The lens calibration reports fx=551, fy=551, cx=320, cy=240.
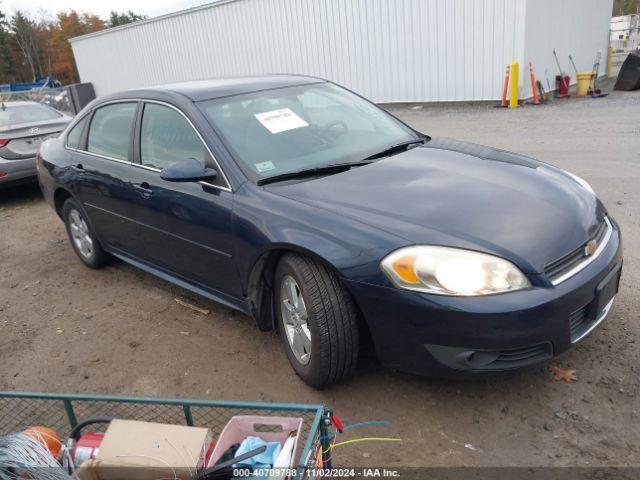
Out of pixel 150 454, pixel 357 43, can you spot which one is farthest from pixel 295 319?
pixel 357 43

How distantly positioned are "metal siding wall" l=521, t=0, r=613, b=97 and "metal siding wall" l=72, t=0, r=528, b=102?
0.69m

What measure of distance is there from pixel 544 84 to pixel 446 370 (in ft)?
48.1

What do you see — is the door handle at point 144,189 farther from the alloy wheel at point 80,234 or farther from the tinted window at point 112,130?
the alloy wheel at point 80,234

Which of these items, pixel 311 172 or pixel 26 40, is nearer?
pixel 311 172

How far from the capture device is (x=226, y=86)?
3.85 meters

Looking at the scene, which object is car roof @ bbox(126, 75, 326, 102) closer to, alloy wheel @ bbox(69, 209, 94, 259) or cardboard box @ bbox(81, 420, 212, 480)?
alloy wheel @ bbox(69, 209, 94, 259)

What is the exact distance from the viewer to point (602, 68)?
68.9 feet

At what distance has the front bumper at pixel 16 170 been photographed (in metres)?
7.48

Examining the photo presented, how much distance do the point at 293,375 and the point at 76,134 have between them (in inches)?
125

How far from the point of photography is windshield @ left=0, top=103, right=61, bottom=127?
7.98 m

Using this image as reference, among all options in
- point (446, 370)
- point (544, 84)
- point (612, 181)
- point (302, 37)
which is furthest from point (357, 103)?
point (302, 37)

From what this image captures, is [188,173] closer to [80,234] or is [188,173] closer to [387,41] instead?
[80,234]

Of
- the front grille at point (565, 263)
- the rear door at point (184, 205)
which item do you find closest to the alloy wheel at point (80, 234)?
the rear door at point (184, 205)

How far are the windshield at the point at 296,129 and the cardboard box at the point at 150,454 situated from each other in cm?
156
